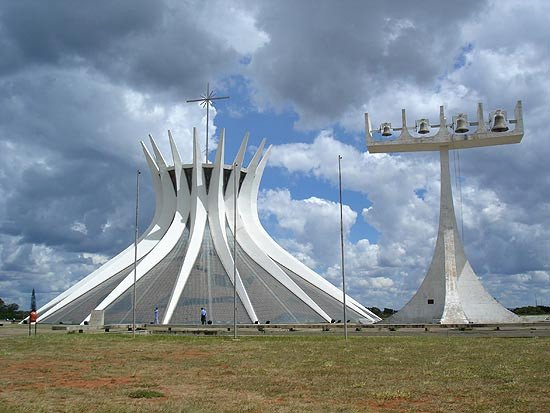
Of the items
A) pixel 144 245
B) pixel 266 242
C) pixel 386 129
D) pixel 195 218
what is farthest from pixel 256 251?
pixel 386 129

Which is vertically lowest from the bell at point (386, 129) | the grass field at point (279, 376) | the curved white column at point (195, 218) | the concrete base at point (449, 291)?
the grass field at point (279, 376)

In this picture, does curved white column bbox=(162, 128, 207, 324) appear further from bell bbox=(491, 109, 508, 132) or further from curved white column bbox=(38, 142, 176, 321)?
bell bbox=(491, 109, 508, 132)

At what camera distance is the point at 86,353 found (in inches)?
714

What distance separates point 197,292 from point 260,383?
2288cm

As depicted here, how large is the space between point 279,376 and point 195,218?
92.6 ft

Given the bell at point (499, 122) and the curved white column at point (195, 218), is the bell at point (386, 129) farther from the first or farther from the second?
the curved white column at point (195, 218)

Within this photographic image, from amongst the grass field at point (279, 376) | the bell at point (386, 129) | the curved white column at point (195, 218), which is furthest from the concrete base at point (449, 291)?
the curved white column at point (195, 218)

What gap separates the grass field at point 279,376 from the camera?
9.73 meters

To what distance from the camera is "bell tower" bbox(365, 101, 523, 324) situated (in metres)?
30.6

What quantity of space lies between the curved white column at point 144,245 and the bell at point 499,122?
2165cm

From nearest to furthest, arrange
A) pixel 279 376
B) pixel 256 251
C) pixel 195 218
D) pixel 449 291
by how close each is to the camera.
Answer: pixel 279 376 < pixel 449 291 < pixel 256 251 < pixel 195 218

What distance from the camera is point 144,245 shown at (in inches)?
1582

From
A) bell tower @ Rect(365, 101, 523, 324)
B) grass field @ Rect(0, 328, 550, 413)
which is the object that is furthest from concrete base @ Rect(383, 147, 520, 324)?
grass field @ Rect(0, 328, 550, 413)

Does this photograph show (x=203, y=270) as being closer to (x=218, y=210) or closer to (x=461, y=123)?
(x=218, y=210)
